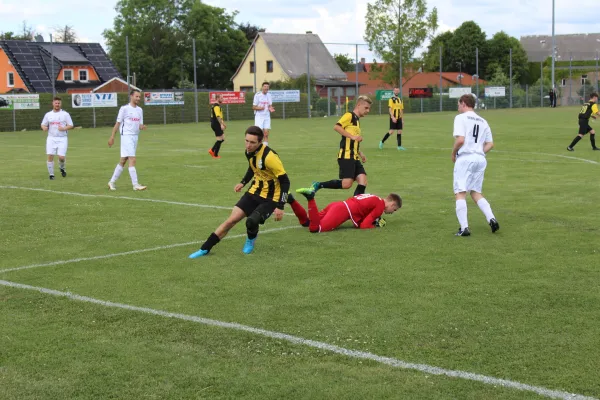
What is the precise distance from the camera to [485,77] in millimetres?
110500

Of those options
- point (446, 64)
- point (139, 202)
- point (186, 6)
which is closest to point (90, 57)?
point (186, 6)

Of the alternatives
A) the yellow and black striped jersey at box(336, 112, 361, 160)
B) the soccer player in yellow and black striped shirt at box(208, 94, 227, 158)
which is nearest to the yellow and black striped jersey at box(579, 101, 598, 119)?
the soccer player in yellow and black striped shirt at box(208, 94, 227, 158)

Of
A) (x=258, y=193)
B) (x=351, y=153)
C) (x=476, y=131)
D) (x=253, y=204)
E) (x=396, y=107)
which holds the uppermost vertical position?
(x=396, y=107)

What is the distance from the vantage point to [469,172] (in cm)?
1032

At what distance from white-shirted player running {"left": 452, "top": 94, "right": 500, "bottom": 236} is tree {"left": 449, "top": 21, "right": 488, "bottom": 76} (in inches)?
3970

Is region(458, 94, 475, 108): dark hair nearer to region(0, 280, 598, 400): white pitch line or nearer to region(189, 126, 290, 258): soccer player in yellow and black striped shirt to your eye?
region(189, 126, 290, 258): soccer player in yellow and black striped shirt

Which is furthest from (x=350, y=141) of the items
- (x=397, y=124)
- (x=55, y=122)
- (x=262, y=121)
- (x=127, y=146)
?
(x=262, y=121)

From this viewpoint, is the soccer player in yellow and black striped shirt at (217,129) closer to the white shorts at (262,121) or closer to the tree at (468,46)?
the white shorts at (262,121)

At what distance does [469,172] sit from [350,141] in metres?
2.49

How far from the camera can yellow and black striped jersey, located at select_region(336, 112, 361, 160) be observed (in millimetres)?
12305

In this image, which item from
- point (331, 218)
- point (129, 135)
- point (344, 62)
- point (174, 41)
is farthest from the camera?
point (344, 62)

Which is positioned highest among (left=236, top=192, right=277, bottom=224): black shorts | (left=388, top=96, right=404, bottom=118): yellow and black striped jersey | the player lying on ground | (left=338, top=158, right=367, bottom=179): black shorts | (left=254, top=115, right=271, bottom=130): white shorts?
(left=388, top=96, right=404, bottom=118): yellow and black striped jersey

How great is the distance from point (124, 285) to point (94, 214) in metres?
5.08

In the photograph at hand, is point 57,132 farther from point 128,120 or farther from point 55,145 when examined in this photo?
point 128,120
